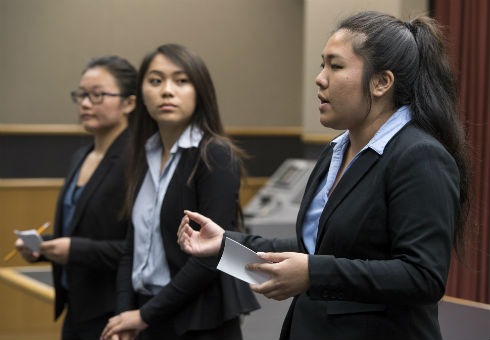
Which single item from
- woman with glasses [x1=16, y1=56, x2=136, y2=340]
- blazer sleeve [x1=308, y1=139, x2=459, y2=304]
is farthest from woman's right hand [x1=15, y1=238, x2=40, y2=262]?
blazer sleeve [x1=308, y1=139, x2=459, y2=304]

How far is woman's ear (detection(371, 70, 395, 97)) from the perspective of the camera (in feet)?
5.98

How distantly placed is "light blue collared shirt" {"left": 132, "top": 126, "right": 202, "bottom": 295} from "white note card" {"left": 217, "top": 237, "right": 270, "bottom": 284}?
915 millimetres

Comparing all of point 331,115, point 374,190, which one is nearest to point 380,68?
point 331,115

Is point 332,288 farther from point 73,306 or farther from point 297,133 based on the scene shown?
point 297,133

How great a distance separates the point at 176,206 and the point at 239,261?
2.95ft

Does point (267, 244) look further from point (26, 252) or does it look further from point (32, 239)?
point (26, 252)

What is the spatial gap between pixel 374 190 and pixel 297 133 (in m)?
5.81

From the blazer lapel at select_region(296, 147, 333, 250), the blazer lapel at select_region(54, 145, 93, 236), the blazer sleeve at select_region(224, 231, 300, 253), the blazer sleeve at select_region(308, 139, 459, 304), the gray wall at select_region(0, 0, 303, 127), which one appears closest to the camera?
the blazer sleeve at select_region(308, 139, 459, 304)

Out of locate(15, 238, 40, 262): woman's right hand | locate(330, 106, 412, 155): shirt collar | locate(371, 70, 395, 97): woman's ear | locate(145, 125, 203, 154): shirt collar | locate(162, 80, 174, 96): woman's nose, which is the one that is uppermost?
locate(371, 70, 395, 97): woman's ear

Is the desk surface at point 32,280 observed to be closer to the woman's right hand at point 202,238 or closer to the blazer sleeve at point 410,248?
the woman's right hand at point 202,238

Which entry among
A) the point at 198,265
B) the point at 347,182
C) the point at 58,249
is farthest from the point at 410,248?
the point at 58,249

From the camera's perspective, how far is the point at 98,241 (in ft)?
10.2

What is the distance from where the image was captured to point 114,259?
308 cm

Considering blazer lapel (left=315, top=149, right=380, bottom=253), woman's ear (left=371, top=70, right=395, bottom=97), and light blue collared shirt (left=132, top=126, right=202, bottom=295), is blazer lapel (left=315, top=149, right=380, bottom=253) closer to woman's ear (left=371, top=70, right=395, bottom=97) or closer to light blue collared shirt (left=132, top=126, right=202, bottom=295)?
woman's ear (left=371, top=70, right=395, bottom=97)
